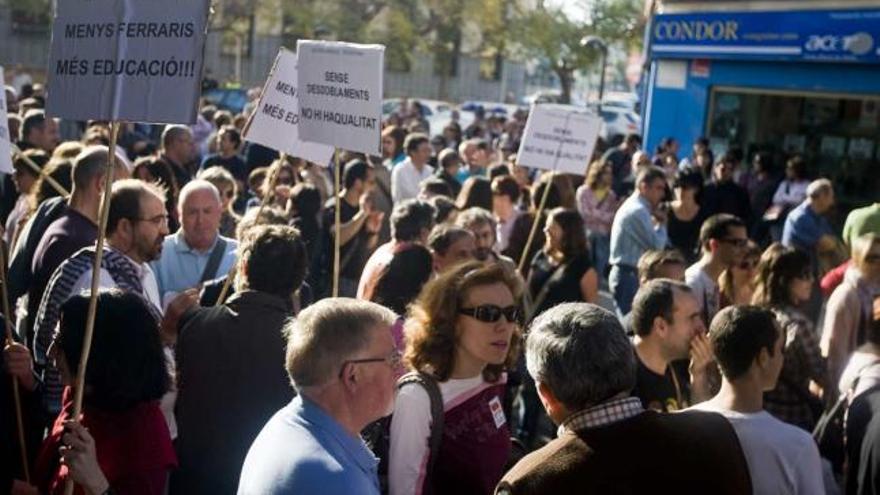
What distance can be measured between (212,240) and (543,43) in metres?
34.5

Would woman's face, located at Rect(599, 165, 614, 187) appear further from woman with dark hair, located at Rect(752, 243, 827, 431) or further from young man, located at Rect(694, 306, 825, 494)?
young man, located at Rect(694, 306, 825, 494)

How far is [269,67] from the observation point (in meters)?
44.6

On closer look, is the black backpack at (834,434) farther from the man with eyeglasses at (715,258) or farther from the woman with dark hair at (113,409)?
the woman with dark hair at (113,409)

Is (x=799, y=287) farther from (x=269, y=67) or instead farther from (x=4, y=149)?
(x=269, y=67)

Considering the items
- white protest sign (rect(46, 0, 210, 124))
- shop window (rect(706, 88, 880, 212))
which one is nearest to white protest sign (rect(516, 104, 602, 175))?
white protest sign (rect(46, 0, 210, 124))

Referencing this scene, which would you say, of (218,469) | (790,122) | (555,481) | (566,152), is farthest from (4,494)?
(790,122)

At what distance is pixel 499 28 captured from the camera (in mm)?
39438

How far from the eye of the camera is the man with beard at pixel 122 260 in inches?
166

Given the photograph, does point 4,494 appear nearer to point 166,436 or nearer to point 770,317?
point 166,436

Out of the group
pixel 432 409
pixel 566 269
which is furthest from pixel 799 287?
pixel 432 409

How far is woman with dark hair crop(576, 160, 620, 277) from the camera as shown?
10703 millimetres

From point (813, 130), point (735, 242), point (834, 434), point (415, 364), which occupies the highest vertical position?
point (813, 130)

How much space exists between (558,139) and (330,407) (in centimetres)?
622

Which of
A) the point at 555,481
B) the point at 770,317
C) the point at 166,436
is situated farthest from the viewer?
the point at 770,317
